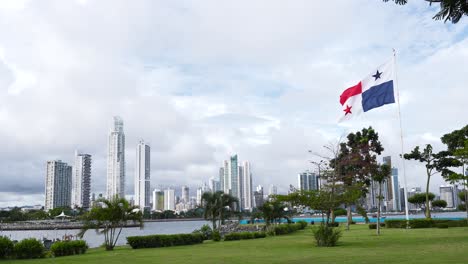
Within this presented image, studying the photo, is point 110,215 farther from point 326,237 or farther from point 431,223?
point 431,223

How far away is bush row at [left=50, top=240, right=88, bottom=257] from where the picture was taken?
24531 mm

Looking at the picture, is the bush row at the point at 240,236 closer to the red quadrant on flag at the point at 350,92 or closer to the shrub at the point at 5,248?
the red quadrant on flag at the point at 350,92

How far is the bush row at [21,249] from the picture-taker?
74.0 feet

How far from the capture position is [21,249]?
23000mm

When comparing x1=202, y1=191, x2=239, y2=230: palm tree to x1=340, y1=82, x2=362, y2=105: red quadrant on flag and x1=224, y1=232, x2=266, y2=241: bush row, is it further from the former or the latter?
x1=340, y1=82, x2=362, y2=105: red quadrant on flag

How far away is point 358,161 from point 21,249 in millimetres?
30143

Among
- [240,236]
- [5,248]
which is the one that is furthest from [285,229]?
[5,248]

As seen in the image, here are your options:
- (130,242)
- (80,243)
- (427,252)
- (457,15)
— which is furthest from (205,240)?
(457,15)

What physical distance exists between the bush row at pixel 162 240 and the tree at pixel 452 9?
24869 millimetres

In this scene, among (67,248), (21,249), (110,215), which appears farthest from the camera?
(110,215)

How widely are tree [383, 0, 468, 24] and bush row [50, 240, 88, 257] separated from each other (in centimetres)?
2258

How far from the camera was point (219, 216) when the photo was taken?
54344mm

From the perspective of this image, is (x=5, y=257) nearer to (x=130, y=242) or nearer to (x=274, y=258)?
(x=130, y=242)

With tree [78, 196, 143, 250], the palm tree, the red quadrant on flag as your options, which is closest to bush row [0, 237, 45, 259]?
tree [78, 196, 143, 250]
